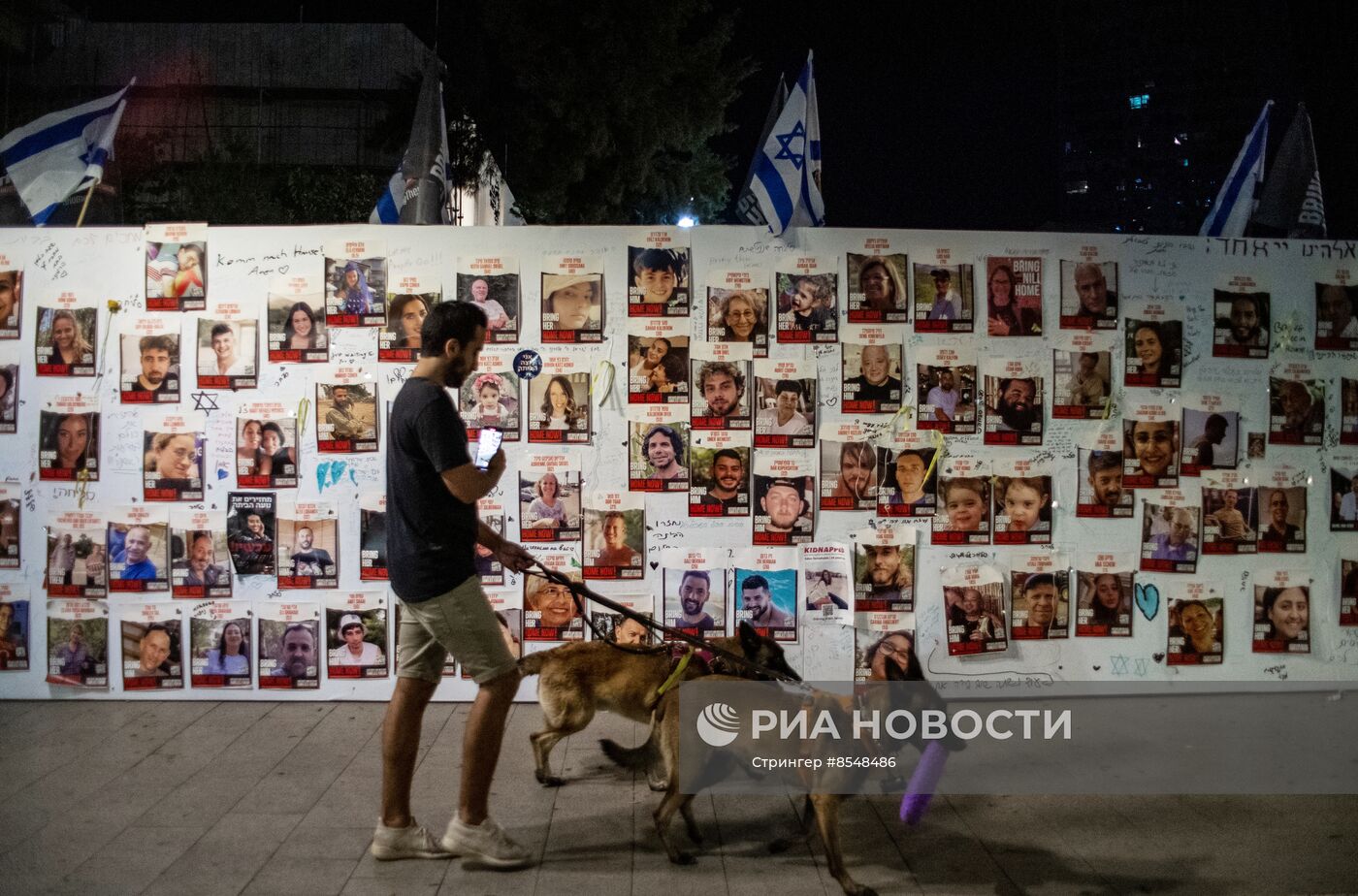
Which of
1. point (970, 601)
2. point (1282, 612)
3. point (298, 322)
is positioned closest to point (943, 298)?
point (970, 601)

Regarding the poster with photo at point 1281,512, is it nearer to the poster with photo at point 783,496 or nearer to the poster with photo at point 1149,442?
the poster with photo at point 1149,442

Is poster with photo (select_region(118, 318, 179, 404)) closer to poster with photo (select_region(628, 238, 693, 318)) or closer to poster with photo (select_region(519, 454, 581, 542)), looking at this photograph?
poster with photo (select_region(519, 454, 581, 542))

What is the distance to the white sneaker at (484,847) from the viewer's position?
384cm

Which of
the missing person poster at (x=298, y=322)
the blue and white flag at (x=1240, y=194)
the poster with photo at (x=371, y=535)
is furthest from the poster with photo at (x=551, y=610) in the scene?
the blue and white flag at (x=1240, y=194)

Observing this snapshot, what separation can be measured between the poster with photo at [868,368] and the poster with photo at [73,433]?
4402 mm

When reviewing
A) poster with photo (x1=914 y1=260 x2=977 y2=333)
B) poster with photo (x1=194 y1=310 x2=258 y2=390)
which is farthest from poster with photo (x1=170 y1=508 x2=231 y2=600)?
poster with photo (x1=914 y1=260 x2=977 y2=333)

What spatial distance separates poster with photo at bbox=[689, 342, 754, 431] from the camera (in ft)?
19.8

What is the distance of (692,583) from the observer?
6051mm

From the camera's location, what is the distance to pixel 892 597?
609 cm

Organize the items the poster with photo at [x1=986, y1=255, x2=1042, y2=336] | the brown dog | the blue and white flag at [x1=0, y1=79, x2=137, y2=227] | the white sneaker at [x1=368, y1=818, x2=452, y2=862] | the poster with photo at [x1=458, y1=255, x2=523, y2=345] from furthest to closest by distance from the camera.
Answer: the blue and white flag at [x1=0, y1=79, x2=137, y2=227] → the poster with photo at [x1=986, y1=255, x2=1042, y2=336] → the poster with photo at [x1=458, y1=255, x2=523, y2=345] → the brown dog → the white sneaker at [x1=368, y1=818, x2=452, y2=862]

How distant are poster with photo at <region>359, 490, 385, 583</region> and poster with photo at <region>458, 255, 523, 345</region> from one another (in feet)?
3.63

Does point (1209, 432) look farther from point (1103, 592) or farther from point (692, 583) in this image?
point (692, 583)

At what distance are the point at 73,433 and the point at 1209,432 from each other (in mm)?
6766

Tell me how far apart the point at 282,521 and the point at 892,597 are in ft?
11.9
